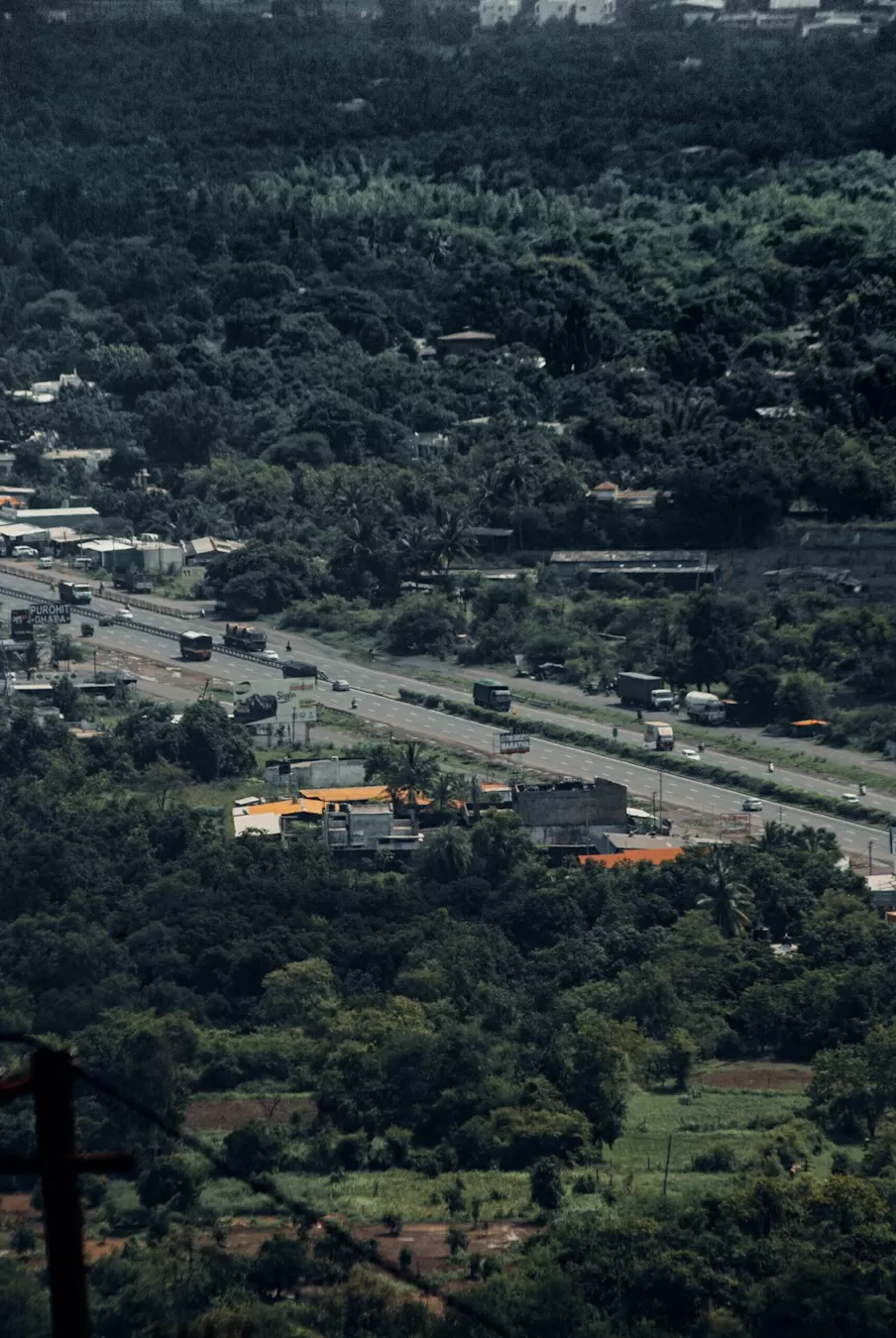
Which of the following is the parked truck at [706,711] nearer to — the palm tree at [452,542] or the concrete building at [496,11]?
the palm tree at [452,542]

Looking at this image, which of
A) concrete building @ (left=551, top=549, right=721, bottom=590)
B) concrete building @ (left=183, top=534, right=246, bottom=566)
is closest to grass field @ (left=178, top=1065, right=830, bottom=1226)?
concrete building @ (left=551, top=549, right=721, bottom=590)

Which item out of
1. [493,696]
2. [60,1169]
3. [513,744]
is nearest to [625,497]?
[493,696]

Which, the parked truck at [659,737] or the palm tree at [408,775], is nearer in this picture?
the palm tree at [408,775]

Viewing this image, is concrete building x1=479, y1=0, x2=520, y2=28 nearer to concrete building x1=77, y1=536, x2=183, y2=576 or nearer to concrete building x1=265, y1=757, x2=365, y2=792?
concrete building x1=77, y1=536, x2=183, y2=576

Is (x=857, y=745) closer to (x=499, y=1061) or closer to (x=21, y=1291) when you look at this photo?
(x=499, y=1061)

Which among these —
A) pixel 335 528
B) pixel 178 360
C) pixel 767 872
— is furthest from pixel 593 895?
pixel 178 360

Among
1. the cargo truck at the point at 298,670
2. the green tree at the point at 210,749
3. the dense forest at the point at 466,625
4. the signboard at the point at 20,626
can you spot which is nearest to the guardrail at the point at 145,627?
the cargo truck at the point at 298,670
